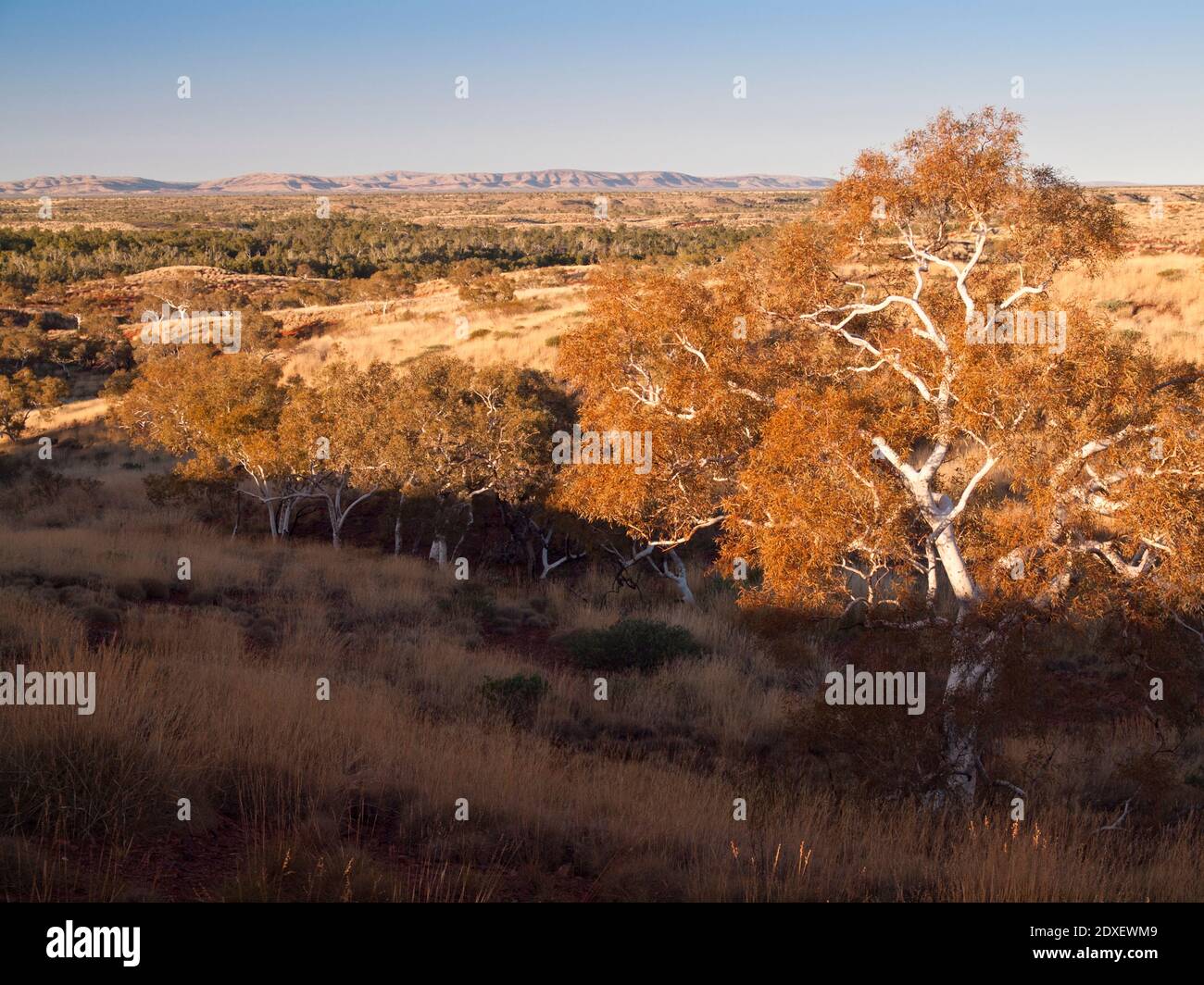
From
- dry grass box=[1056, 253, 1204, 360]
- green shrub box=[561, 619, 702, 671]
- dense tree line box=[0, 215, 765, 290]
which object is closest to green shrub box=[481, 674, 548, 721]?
green shrub box=[561, 619, 702, 671]

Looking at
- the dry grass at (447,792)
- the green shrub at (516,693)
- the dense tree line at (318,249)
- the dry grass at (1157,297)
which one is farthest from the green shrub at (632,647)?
the dense tree line at (318,249)

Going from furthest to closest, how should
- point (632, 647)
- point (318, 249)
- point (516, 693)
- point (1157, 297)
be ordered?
1. point (318, 249)
2. point (1157, 297)
3. point (632, 647)
4. point (516, 693)

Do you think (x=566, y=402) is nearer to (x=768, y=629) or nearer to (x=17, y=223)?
(x=768, y=629)

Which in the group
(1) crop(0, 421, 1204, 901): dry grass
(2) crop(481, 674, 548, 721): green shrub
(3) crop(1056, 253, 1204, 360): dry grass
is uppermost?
(3) crop(1056, 253, 1204, 360): dry grass

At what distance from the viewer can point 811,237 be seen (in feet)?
31.4

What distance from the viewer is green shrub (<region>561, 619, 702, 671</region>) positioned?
12664 mm

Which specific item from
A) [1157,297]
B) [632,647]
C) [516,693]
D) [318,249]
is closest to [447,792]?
[516,693]

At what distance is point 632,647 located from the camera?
1278 centimetres

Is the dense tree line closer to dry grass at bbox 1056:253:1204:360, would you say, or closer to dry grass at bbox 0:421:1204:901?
dry grass at bbox 1056:253:1204:360

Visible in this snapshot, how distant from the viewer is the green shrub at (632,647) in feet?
41.5

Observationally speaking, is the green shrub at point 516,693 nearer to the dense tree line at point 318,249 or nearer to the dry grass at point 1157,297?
the dry grass at point 1157,297

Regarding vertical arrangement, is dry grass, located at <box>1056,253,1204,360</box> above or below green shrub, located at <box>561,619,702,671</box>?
above

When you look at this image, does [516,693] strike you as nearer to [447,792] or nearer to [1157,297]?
[447,792]

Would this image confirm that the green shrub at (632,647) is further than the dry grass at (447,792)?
Yes
